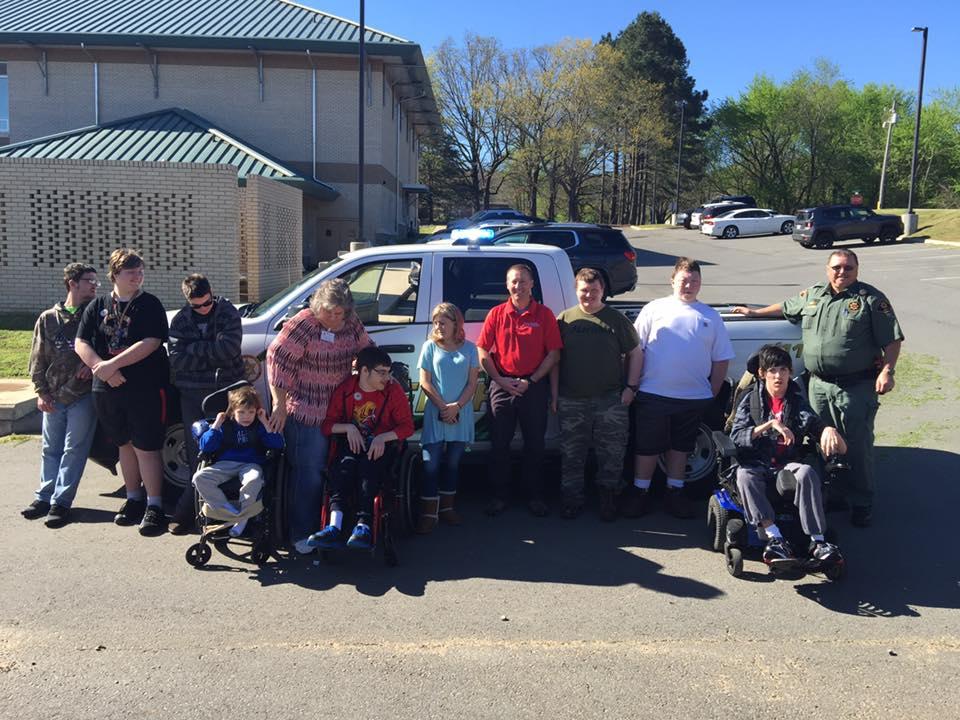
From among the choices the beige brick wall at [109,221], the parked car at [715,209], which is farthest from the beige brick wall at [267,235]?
the parked car at [715,209]

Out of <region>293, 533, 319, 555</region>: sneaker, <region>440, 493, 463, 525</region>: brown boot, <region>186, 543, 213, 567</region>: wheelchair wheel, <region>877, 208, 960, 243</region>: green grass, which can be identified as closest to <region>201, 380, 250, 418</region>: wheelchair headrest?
<region>186, 543, 213, 567</region>: wheelchair wheel

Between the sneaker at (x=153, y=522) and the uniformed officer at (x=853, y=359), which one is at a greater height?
the uniformed officer at (x=853, y=359)

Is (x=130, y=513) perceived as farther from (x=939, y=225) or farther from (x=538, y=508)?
(x=939, y=225)

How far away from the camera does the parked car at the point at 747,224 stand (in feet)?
139

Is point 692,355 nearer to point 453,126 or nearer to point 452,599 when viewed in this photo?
point 452,599

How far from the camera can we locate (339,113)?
26.4 metres

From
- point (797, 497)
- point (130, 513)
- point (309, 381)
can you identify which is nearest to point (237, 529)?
point (309, 381)

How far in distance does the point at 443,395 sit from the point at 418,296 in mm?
917

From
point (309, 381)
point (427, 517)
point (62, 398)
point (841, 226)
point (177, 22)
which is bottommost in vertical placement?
point (427, 517)

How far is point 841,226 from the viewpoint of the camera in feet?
114

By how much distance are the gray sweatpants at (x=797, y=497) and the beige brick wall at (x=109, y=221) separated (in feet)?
40.7

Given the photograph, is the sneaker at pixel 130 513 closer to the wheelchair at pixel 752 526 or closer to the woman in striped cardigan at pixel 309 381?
the woman in striped cardigan at pixel 309 381

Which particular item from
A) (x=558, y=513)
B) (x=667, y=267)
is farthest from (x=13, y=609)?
(x=667, y=267)

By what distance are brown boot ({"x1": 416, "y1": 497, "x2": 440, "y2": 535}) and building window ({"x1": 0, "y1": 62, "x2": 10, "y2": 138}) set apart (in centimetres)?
2791
